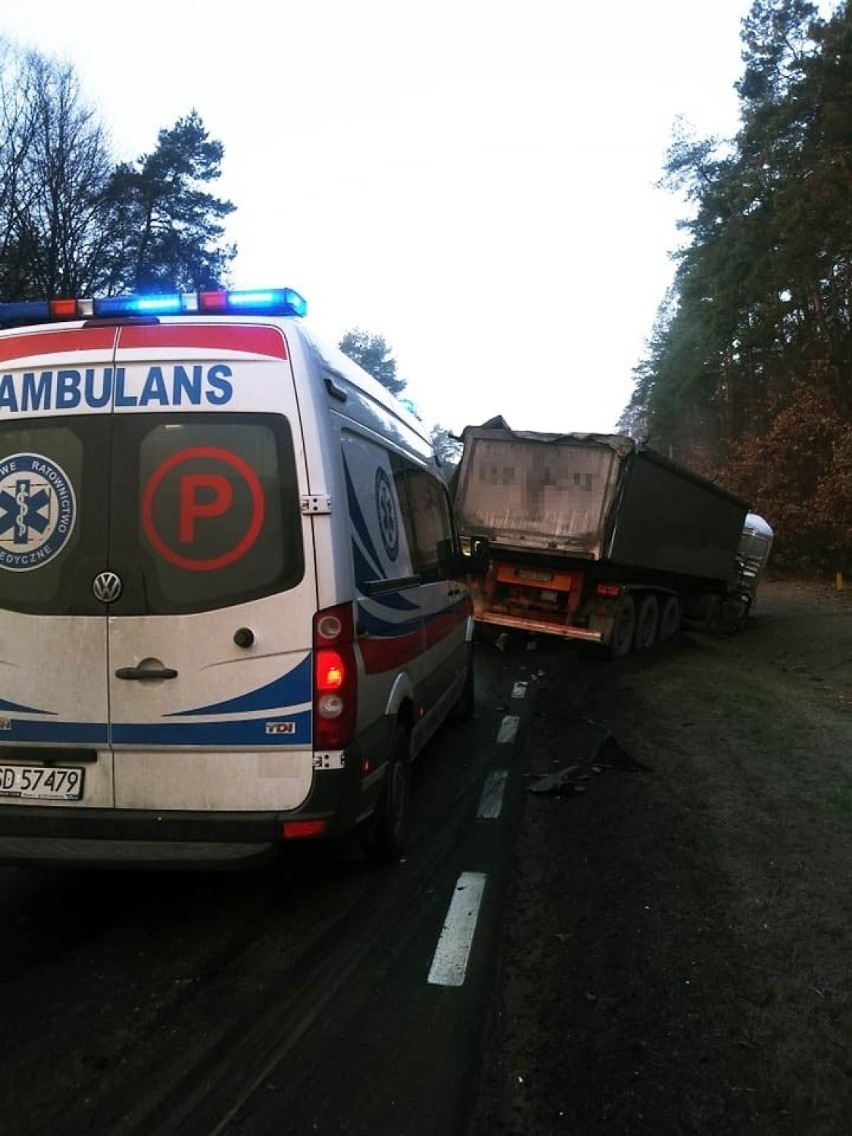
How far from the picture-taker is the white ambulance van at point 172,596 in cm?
360

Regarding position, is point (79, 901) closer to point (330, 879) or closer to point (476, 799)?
point (330, 879)

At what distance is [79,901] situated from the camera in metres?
4.12

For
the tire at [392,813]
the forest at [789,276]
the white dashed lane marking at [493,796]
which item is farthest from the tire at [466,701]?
the forest at [789,276]

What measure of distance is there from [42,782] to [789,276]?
98.3 ft

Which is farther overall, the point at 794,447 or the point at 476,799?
the point at 794,447

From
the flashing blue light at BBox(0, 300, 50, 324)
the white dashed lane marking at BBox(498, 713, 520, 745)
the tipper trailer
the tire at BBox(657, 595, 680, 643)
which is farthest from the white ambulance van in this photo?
the tire at BBox(657, 595, 680, 643)

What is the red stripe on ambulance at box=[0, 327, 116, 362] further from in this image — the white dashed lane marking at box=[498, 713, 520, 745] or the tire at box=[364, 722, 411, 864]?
the white dashed lane marking at box=[498, 713, 520, 745]

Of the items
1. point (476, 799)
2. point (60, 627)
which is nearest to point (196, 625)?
point (60, 627)

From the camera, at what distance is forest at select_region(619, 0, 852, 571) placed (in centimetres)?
2598

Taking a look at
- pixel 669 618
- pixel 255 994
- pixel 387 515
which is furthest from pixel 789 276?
pixel 255 994

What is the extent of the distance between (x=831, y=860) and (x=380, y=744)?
2.47 m

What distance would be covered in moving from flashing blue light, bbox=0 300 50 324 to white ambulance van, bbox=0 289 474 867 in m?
0.15

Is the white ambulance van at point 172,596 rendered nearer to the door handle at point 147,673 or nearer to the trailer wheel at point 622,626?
the door handle at point 147,673

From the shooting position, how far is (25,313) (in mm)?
3926
